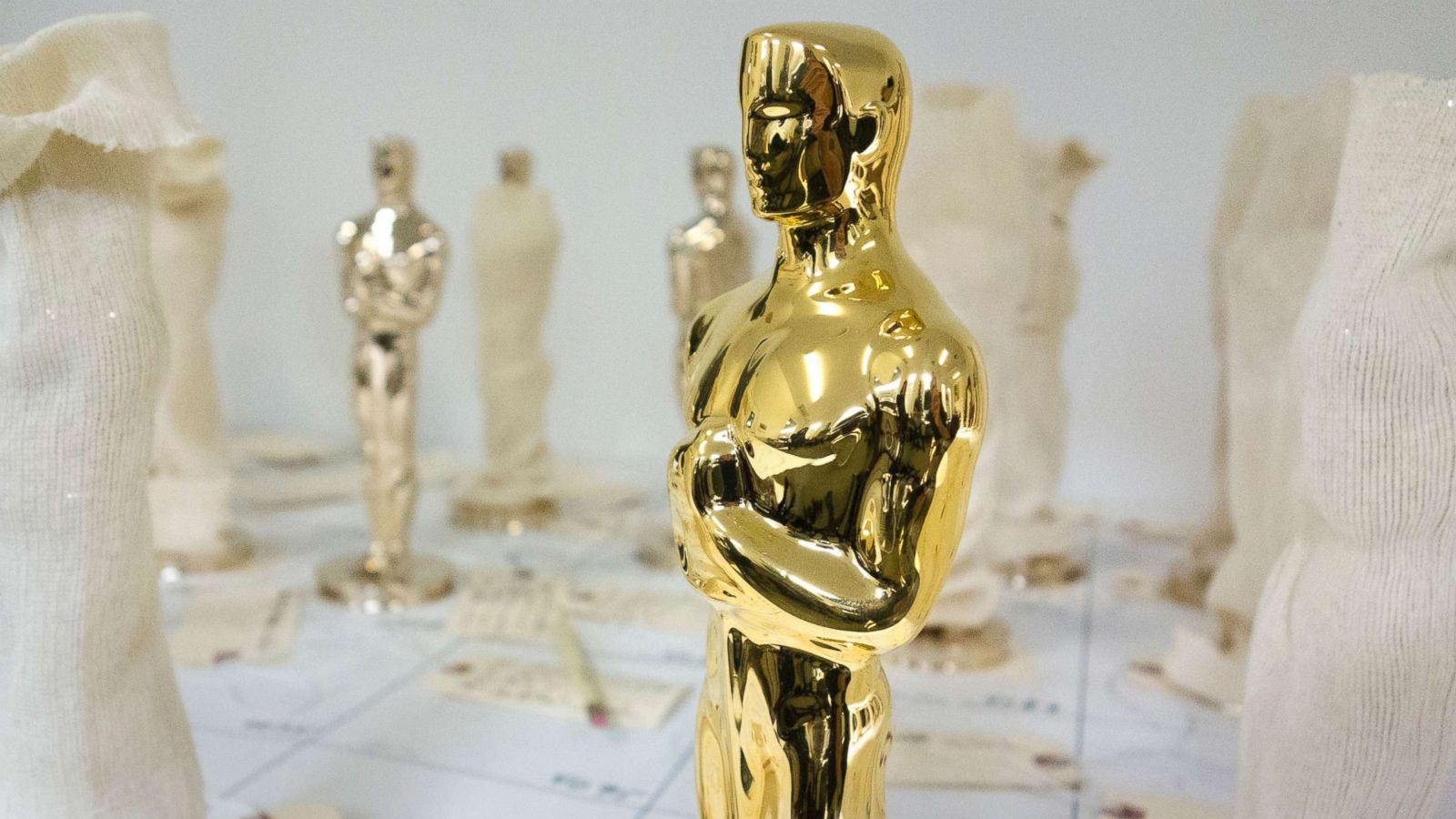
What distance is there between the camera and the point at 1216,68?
6.26ft

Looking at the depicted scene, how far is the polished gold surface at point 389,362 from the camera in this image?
161 centimetres

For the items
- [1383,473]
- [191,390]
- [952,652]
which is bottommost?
[952,652]

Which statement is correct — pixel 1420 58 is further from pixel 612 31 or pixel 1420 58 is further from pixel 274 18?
pixel 274 18

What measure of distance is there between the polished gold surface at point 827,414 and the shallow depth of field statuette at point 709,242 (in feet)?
3.25

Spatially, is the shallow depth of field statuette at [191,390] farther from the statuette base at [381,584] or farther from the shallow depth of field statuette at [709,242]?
the shallow depth of field statuette at [709,242]

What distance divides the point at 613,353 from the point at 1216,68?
126 cm

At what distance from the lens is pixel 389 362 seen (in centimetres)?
170

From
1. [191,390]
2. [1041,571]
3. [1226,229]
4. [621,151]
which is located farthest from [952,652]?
[621,151]

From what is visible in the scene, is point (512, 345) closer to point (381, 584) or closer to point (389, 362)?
point (389, 362)

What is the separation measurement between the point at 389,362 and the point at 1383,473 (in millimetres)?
1263

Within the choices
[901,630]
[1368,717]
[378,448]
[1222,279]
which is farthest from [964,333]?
[378,448]

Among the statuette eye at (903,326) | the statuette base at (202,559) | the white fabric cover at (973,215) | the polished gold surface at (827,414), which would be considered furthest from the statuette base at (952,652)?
the statuette base at (202,559)

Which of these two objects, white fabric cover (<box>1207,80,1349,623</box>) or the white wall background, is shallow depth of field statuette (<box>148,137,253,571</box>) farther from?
white fabric cover (<box>1207,80,1349,623</box>)

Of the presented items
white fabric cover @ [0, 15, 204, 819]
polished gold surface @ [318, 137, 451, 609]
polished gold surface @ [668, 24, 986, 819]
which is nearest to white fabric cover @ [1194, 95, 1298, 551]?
polished gold surface @ [668, 24, 986, 819]
